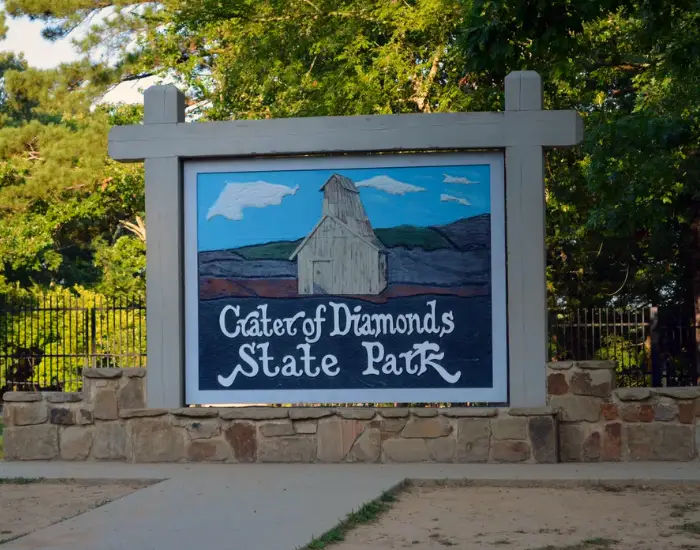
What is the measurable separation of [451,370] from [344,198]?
214 cm

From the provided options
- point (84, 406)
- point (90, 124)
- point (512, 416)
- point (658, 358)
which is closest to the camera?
point (512, 416)

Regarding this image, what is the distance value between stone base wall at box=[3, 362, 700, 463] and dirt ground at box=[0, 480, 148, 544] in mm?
1264

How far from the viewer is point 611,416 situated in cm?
1159

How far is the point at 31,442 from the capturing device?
12328 millimetres

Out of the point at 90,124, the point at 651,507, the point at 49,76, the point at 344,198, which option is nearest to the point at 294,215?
the point at 344,198

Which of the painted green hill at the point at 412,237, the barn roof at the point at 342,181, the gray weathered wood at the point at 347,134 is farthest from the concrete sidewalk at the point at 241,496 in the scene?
the gray weathered wood at the point at 347,134

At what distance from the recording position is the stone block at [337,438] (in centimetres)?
1162

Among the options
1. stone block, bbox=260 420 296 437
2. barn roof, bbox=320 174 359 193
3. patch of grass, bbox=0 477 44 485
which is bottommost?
patch of grass, bbox=0 477 44 485

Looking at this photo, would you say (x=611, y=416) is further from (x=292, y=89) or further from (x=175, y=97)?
(x=292, y=89)

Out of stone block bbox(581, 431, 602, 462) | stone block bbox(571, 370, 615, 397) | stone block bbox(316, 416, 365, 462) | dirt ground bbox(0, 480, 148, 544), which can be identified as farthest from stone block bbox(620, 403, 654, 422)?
dirt ground bbox(0, 480, 148, 544)

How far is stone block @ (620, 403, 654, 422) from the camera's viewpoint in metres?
11.5

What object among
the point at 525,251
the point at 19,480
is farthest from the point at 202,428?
the point at 525,251

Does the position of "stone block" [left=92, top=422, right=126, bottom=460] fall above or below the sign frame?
below

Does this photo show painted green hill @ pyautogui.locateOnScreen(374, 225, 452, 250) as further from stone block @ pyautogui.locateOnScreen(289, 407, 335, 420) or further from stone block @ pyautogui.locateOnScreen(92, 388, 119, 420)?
stone block @ pyautogui.locateOnScreen(92, 388, 119, 420)
